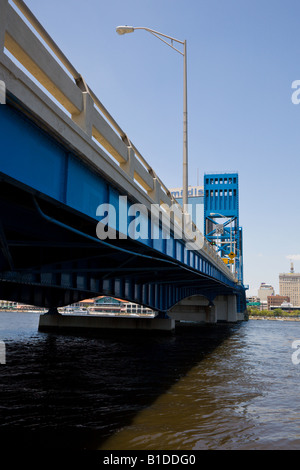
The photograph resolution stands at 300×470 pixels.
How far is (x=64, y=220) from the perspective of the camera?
43.3 ft

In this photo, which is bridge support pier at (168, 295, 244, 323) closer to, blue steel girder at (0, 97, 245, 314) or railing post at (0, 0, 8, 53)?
blue steel girder at (0, 97, 245, 314)

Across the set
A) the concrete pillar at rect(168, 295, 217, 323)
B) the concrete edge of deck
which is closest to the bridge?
the concrete edge of deck

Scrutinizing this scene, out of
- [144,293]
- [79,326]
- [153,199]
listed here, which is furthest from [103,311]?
[153,199]

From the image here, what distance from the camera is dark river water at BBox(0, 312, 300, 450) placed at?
385 inches

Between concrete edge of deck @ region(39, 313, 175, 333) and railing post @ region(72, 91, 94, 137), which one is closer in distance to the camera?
railing post @ region(72, 91, 94, 137)

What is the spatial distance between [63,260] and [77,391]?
21.8 feet

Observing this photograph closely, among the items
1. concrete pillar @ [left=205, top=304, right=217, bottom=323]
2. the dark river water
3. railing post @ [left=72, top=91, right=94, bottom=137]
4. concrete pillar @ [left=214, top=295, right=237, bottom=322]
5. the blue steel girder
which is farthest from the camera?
concrete pillar @ [left=214, top=295, right=237, bottom=322]

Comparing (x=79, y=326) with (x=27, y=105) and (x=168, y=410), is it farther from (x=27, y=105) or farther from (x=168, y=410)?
(x=27, y=105)

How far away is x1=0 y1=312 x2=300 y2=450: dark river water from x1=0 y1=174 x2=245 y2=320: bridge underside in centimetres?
525

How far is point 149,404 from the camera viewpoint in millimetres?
13297

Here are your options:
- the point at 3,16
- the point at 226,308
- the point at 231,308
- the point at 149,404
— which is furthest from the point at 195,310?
the point at 3,16

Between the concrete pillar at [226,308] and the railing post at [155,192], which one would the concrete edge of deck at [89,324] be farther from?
the concrete pillar at [226,308]

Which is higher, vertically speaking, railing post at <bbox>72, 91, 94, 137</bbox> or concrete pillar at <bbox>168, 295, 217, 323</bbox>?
railing post at <bbox>72, 91, 94, 137</bbox>
